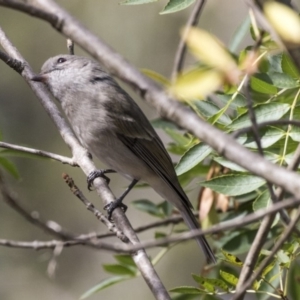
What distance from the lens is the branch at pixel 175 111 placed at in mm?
1267

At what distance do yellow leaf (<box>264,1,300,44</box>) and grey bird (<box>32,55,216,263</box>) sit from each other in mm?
2407

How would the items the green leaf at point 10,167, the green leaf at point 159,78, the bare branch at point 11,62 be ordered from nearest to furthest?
the green leaf at point 159,78 → the green leaf at point 10,167 → the bare branch at point 11,62

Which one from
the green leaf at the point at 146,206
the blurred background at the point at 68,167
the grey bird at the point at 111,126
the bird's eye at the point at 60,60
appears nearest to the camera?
the green leaf at the point at 146,206

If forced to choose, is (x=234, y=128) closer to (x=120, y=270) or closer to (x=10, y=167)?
(x=120, y=270)

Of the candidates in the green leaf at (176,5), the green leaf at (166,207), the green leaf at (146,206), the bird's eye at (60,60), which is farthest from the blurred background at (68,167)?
the green leaf at (176,5)

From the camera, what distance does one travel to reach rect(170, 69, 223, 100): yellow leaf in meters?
1.32

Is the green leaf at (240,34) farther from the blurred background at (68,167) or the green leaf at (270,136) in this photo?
the blurred background at (68,167)

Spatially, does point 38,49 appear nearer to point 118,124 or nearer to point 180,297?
point 118,124

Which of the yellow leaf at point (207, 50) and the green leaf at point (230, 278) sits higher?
the yellow leaf at point (207, 50)

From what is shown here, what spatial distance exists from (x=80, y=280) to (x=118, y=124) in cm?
340

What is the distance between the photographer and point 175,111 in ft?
4.51

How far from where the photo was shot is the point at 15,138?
7047 mm

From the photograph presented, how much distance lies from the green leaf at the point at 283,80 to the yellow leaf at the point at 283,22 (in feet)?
4.29

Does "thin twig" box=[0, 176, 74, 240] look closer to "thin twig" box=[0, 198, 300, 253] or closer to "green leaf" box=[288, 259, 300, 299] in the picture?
"thin twig" box=[0, 198, 300, 253]
